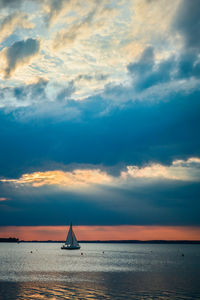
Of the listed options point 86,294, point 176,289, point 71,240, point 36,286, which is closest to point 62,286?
point 36,286

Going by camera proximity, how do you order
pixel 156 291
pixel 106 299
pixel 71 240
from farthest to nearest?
pixel 71 240, pixel 156 291, pixel 106 299

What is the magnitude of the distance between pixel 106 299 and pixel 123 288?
43.7ft

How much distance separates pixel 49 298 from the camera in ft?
156

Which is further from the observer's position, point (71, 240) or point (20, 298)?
point (71, 240)

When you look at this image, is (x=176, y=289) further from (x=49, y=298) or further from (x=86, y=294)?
(x=49, y=298)

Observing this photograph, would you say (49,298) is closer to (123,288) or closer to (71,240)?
(123,288)

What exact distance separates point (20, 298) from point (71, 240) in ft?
506

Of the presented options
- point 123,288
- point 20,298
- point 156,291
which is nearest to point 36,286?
point 20,298

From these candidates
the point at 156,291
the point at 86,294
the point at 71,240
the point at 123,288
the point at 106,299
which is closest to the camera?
the point at 106,299

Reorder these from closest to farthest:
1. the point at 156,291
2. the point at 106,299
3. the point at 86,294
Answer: the point at 106,299, the point at 86,294, the point at 156,291

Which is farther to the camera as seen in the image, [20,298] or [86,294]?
[86,294]

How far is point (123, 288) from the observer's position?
2330 inches

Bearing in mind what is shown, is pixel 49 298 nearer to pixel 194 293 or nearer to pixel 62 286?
pixel 62 286

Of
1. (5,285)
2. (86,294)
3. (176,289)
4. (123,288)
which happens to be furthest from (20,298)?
(176,289)
